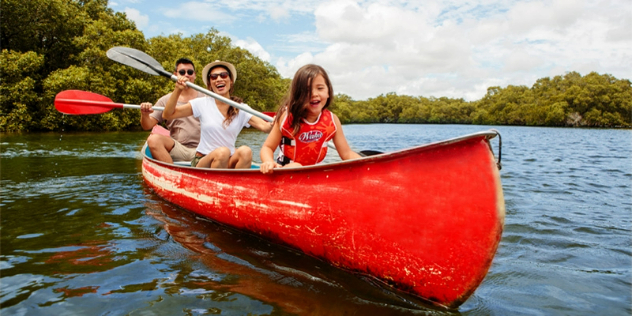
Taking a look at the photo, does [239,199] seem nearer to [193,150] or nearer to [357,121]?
[193,150]

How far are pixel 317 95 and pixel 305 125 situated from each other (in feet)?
0.94

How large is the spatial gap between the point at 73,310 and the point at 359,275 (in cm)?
167

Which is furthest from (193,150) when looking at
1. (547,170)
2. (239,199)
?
(547,170)

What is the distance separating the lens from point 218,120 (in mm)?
4328

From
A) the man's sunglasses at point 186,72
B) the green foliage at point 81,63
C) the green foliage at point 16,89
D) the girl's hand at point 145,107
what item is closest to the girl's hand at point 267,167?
the girl's hand at point 145,107

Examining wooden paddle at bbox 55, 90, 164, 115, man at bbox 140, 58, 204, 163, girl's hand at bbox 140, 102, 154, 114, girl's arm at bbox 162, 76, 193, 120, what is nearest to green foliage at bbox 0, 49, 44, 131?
wooden paddle at bbox 55, 90, 164, 115

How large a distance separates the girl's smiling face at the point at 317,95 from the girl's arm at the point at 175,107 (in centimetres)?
164

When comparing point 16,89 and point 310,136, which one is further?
point 16,89

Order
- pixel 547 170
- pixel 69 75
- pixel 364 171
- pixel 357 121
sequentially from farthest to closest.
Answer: pixel 357 121
pixel 69 75
pixel 547 170
pixel 364 171

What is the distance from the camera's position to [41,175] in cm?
661

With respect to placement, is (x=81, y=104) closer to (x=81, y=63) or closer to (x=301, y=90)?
(x=301, y=90)

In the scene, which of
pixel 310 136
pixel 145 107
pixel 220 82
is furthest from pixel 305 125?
pixel 145 107

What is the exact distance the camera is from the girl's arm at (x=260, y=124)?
4386 millimetres

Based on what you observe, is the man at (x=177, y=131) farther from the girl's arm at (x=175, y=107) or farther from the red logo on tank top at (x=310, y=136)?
the red logo on tank top at (x=310, y=136)
